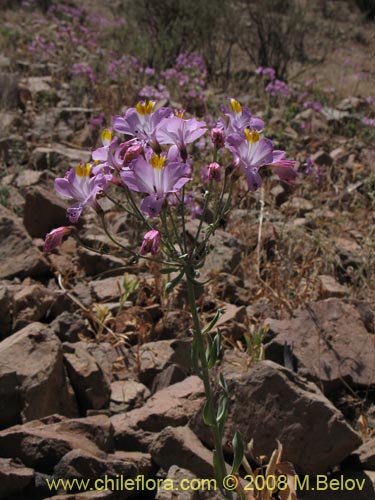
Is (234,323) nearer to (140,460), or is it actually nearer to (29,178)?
(140,460)

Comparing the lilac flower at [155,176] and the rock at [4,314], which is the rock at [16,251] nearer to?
the rock at [4,314]

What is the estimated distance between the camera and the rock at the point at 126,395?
295 centimetres

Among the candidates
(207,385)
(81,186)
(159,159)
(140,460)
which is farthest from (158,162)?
(140,460)

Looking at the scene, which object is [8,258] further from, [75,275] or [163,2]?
[163,2]

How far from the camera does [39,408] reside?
8.46 feet

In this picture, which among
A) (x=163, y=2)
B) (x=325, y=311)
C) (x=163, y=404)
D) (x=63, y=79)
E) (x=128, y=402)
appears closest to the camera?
(x=163, y=404)

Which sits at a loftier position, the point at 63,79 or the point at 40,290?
the point at 63,79

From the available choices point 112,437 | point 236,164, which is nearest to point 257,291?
point 112,437

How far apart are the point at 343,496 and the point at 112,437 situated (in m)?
0.95

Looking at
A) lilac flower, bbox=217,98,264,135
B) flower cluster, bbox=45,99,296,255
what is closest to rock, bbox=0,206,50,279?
flower cluster, bbox=45,99,296,255

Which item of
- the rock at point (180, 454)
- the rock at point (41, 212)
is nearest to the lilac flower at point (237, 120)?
the rock at point (180, 454)

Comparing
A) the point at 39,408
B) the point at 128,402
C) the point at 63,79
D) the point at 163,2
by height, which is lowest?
the point at 128,402

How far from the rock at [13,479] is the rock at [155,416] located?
0.58 m

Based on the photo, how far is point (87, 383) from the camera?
2857 mm
